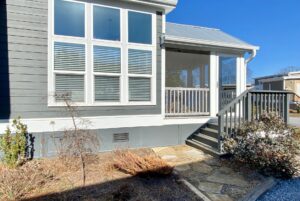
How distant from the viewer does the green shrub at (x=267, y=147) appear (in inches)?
161

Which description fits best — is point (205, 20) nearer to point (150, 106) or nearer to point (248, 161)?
point (150, 106)

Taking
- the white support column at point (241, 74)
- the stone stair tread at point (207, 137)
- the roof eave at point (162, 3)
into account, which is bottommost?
the stone stair tread at point (207, 137)

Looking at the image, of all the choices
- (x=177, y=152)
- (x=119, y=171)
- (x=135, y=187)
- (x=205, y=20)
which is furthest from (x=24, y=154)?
(x=205, y=20)

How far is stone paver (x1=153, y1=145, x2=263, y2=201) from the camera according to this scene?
3504 mm

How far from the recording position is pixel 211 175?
13.8 feet

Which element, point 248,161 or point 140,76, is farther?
point 140,76

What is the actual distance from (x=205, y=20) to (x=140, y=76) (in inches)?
745

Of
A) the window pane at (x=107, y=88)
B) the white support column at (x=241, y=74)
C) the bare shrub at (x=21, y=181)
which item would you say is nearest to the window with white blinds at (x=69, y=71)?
the window pane at (x=107, y=88)

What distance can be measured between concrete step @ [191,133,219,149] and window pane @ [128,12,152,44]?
312 cm

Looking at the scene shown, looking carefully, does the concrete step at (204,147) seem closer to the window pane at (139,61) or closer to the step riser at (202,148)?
the step riser at (202,148)

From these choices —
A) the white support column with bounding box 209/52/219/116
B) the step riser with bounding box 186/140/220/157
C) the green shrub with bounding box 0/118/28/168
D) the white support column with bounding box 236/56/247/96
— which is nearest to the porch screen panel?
the green shrub with bounding box 0/118/28/168

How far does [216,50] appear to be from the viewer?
6.87 metres

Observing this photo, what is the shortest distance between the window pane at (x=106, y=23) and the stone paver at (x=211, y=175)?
337 cm

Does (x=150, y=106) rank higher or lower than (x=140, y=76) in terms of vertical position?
lower
